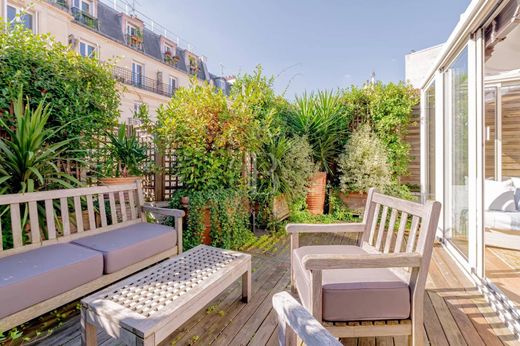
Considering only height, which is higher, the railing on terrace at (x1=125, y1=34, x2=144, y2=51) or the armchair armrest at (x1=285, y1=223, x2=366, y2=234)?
the railing on terrace at (x1=125, y1=34, x2=144, y2=51)

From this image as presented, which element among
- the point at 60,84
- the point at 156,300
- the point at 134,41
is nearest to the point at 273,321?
the point at 156,300

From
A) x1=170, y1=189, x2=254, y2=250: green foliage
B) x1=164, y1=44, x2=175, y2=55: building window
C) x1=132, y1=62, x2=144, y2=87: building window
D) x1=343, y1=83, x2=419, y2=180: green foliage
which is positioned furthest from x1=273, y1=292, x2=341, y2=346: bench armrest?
x1=164, y1=44, x2=175, y2=55: building window

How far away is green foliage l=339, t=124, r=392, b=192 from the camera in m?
4.52

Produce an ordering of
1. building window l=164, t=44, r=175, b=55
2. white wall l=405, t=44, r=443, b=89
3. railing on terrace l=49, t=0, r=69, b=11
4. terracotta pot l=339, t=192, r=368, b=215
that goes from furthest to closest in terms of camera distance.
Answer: building window l=164, t=44, r=175, b=55 < railing on terrace l=49, t=0, r=69, b=11 < white wall l=405, t=44, r=443, b=89 < terracotta pot l=339, t=192, r=368, b=215

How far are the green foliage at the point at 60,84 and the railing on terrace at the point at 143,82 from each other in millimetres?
10171

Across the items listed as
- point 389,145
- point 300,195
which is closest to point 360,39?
point 389,145

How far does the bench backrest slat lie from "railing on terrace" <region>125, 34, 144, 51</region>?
1305cm

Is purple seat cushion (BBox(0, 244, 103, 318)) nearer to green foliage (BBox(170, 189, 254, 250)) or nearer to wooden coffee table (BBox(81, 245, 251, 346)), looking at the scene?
wooden coffee table (BBox(81, 245, 251, 346))

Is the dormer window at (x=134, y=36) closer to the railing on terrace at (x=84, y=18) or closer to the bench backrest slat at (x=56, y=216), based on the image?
the railing on terrace at (x=84, y=18)

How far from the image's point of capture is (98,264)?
1847 mm

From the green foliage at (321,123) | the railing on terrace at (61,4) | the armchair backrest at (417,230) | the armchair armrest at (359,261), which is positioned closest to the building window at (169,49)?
the railing on terrace at (61,4)

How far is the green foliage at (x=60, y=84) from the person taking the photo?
93.8 inches

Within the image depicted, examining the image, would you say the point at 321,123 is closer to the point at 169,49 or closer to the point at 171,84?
the point at 171,84

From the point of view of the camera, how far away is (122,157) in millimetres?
3219
